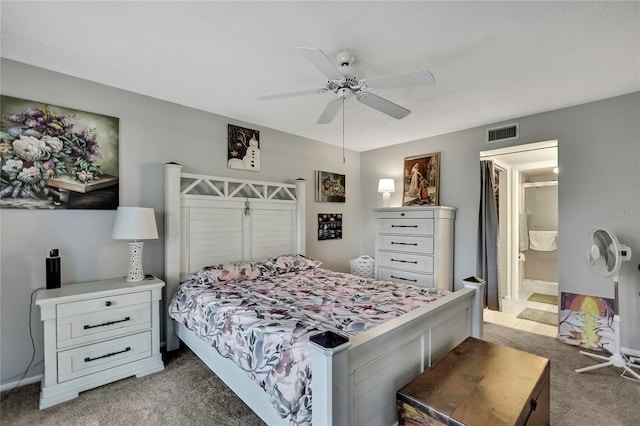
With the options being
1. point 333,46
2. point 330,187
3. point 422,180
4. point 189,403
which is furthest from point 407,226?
point 189,403

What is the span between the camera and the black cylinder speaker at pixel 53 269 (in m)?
2.34

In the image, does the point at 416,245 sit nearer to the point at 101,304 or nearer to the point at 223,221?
the point at 223,221

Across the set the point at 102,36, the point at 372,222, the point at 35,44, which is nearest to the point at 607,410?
the point at 372,222

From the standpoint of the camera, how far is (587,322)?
121 inches

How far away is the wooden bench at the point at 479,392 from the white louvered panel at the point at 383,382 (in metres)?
0.09

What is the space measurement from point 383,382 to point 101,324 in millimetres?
2184

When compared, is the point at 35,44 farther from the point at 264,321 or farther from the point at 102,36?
the point at 264,321

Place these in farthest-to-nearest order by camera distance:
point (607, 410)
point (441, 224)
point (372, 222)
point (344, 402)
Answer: point (372, 222) → point (441, 224) → point (607, 410) → point (344, 402)

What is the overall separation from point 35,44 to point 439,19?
9.13ft

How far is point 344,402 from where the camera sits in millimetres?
1291

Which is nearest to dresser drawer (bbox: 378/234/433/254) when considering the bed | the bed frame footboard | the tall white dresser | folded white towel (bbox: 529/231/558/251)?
the tall white dresser

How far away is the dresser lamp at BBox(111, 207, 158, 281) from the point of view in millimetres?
2492

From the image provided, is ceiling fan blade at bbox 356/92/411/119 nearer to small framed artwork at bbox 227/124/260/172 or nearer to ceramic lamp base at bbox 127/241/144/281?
small framed artwork at bbox 227/124/260/172

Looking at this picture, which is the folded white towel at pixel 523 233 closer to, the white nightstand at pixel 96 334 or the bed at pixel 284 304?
the bed at pixel 284 304
